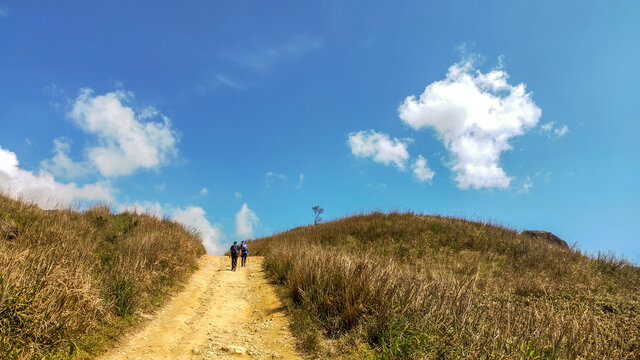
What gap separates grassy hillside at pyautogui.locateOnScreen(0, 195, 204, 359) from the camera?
450 cm

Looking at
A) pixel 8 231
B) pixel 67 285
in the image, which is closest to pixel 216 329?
pixel 67 285

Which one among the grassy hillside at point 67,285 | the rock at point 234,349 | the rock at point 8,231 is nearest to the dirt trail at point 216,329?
the rock at point 234,349

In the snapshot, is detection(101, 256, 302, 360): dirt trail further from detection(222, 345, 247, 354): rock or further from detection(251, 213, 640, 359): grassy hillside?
detection(251, 213, 640, 359): grassy hillside

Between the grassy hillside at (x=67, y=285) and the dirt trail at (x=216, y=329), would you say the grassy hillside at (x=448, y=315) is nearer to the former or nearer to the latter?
the dirt trail at (x=216, y=329)

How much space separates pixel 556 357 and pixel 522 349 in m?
0.63

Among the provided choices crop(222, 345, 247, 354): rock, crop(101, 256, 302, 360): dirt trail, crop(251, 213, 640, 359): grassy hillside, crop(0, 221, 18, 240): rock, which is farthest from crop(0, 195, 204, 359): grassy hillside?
crop(251, 213, 640, 359): grassy hillside

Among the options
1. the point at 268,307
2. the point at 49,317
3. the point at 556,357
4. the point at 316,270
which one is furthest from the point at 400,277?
the point at 49,317

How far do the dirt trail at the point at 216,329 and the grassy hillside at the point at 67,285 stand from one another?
0.61m

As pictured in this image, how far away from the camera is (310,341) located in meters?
5.54

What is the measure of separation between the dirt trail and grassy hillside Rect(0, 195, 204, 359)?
61cm

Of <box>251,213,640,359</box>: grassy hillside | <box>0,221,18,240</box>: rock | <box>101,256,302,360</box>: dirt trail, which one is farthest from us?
<box>0,221,18,240</box>: rock

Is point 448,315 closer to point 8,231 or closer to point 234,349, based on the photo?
point 234,349

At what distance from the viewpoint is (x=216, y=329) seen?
6.90m

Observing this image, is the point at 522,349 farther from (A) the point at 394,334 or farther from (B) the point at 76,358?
(B) the point at 76,358
